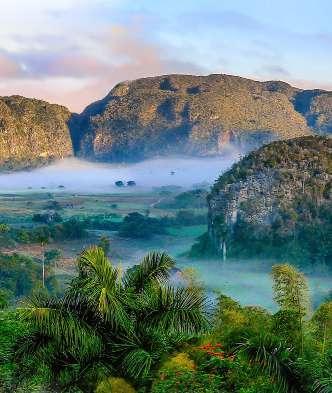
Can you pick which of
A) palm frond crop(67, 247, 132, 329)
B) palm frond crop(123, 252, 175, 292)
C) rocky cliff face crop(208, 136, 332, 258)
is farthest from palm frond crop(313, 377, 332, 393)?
rocky cliff face crop(208, 136, 332, 258)

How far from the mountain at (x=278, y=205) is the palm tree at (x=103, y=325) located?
84.4 meters

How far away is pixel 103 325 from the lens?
40.7ft

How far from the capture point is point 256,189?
107 meters

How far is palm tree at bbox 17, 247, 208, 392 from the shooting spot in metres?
12.0

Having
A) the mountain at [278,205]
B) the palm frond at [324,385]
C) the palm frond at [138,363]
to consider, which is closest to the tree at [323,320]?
the palm frond at [138,363]

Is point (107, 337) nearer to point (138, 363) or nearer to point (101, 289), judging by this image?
point (138, 363)

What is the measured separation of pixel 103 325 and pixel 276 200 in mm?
94562

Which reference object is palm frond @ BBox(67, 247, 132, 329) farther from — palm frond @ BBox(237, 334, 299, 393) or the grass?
the grass

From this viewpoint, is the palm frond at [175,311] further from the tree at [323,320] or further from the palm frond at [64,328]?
the tree at [323,320]

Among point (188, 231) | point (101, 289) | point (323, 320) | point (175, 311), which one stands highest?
point (101, 289)

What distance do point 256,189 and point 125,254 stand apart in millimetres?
24637

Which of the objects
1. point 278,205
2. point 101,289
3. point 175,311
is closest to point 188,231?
point 278,205

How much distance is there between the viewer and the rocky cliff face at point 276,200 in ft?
330

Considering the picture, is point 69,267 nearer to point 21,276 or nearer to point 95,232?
point 21,276
